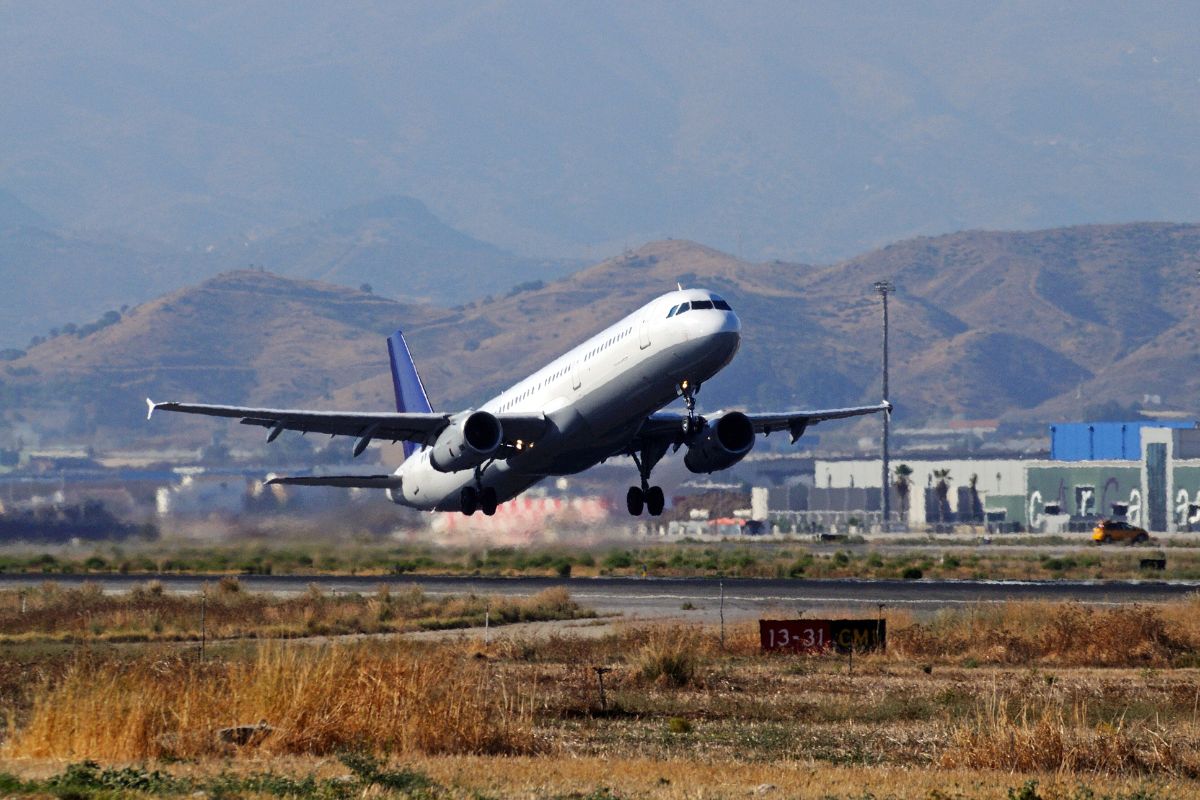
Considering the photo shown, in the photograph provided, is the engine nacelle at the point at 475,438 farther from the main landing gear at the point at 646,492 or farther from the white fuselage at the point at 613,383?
the main landing gear at the point at 646,492

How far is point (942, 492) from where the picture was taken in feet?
636

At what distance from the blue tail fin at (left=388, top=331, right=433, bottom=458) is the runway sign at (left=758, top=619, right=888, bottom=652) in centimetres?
3071

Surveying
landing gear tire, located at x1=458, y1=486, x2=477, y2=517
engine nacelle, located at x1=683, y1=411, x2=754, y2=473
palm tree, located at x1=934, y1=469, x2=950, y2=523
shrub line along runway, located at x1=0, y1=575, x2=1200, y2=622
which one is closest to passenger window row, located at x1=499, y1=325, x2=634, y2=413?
landing gear tire, located at x1=458, y1=486, x2=477, y2=517

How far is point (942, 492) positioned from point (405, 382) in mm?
128724

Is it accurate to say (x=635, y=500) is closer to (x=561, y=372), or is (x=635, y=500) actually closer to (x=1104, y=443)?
(x=561, y=372)

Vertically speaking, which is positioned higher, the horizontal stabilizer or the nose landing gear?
the nose landing gear

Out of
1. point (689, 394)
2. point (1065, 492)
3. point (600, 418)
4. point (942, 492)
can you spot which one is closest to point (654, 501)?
point (600, 418)

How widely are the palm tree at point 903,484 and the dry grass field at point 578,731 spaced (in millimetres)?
151667

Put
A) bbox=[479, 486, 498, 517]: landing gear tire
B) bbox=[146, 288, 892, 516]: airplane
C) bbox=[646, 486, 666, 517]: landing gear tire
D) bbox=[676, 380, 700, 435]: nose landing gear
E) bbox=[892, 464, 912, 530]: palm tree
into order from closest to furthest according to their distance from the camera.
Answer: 1. bbox=[146, 288, 892, 516]: airplane
2. bbox=[676, 380, 700, 435]: nose landing gear
3. bbox=[646, 486, 666, 517]: landing gear tire
4. bbox=[479, 486, 498, 517]: landing gear tire
5. bbox=[892, 464, 912, 530]: palm tree

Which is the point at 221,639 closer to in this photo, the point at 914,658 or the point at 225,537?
the point at 914,658

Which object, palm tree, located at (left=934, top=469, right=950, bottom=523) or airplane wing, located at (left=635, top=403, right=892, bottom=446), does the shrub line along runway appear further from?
palm tree, located at (left=934, top=469, right=950, bottom=523)

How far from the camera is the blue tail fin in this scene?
72.5 meters

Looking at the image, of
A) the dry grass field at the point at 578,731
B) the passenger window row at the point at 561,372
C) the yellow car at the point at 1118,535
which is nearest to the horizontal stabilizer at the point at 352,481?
the passenger window row at the point at 561,372

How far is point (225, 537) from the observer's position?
77.2 metres
